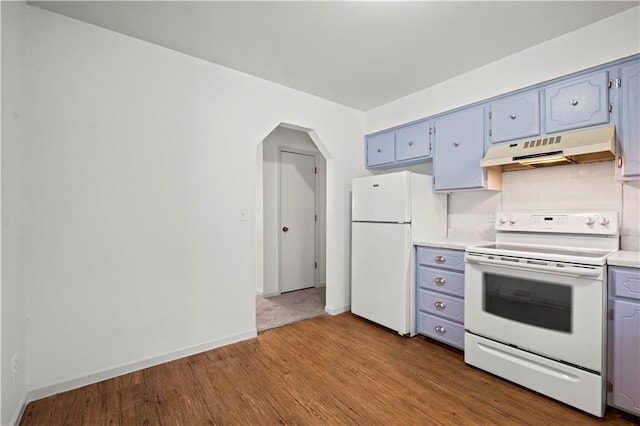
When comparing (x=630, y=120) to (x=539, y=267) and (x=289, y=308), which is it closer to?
(x=539, y=267)

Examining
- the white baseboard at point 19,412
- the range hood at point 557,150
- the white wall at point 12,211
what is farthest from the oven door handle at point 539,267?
the white baseboard at point 19,412

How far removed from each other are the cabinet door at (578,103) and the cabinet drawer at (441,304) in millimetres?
1516

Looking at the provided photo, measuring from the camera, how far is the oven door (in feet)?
5.82

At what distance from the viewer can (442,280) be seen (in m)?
2.67

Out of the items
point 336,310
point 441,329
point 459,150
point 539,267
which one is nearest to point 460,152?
point 459,150

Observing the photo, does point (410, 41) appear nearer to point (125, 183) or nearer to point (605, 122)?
point (605, 122)

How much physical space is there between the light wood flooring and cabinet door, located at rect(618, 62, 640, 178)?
1518mm

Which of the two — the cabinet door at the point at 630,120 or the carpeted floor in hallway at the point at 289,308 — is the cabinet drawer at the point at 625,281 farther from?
the carpeted floor in hallway at the point at 289,308

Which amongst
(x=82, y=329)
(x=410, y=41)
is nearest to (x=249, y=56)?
(x=410, y=41)

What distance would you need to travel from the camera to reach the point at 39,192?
1.91 meters

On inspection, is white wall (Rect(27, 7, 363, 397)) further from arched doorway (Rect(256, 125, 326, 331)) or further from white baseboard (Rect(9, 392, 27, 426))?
arched doorway (Rect(256, 125, 326, 331))

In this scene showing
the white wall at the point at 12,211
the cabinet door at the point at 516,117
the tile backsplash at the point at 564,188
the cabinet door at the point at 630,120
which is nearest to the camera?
the white wall at the point at 12,211

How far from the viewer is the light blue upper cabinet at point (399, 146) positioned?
3115 millimetres

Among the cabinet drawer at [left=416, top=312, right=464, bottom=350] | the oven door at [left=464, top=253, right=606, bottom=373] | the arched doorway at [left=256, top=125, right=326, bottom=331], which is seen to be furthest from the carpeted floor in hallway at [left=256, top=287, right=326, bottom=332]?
the oven door at [left=464, top=253, right=606, bottom=373]
